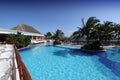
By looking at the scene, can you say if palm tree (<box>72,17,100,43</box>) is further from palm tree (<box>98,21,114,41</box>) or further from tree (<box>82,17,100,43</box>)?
palm tree (<box>98,21,114,41</box>)

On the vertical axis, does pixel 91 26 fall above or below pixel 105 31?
above

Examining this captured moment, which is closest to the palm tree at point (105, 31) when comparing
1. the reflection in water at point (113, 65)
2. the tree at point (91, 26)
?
the tree at point (91, 26)

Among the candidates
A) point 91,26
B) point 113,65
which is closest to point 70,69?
point 113,65

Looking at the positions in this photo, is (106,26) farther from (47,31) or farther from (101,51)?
(47,31)

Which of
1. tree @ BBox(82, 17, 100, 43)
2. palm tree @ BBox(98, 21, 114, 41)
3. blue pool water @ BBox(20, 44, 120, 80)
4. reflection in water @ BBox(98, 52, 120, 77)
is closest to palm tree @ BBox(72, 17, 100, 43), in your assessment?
tree @ BBox(82, 17, 100, 43)

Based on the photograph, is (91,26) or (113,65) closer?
(113,65)

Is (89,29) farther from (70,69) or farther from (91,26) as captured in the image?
(70,69)

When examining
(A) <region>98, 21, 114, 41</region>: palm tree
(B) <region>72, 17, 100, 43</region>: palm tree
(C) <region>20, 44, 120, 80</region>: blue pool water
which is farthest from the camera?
(B) <region>72, 17, 100, 43</region>: palm tree

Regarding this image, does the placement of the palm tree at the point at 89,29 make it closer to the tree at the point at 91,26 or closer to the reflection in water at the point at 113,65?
the tree at the point at 91,26

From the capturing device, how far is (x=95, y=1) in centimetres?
1342

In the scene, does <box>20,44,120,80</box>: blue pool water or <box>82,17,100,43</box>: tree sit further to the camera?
<box>82,17,100,43</box>: tree

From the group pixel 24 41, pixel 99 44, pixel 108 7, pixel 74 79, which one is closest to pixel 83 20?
pixel 99 44

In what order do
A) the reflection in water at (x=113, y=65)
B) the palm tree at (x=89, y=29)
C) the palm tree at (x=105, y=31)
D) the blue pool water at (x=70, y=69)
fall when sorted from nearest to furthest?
the blue pool water at (x=70, y=69), the reflection in water at (x=113, y=65), the palm tree at (x=105, y=31), the palm tree at (x=89, y=29)

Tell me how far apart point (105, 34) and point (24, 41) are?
45.2 feet
